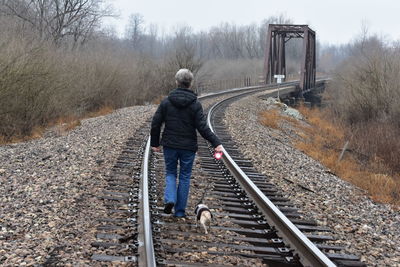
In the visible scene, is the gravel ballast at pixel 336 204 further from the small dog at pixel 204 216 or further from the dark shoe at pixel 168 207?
the dark shoe at pixel 168 207

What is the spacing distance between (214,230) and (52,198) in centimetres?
237

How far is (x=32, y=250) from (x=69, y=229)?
72 centimetres

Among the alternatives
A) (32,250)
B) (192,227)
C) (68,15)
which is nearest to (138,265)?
(32,250)

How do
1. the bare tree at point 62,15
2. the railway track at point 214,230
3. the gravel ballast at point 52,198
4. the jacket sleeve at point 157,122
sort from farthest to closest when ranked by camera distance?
the bare tree at point 62,15
the jacket sleeve at point 157,122
the railway track at point 214,230
the gravel ballast at point 52,198

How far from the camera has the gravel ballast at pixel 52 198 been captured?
4586 millimetres

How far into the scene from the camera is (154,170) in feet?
28.3

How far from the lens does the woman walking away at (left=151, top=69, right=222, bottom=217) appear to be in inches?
224

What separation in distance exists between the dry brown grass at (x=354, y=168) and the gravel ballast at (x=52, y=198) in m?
5.89

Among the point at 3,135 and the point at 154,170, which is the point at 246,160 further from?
the point at 3,135

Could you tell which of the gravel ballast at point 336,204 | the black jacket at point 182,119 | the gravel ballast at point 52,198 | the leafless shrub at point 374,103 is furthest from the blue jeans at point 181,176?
the leafless shrub at point 374,103

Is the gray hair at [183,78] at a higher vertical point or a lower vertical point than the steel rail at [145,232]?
higher

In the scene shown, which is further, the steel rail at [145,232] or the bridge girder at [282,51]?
the bridge girder at [282,51]

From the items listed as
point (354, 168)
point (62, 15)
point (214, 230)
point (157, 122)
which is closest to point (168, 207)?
point (214, 230)

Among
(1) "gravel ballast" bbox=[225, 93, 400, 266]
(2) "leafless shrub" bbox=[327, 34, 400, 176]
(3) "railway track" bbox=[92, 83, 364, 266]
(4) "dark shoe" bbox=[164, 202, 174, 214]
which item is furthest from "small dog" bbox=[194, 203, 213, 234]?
(2) "leafless shrub" bbox=[327, 34, 400, 176]
